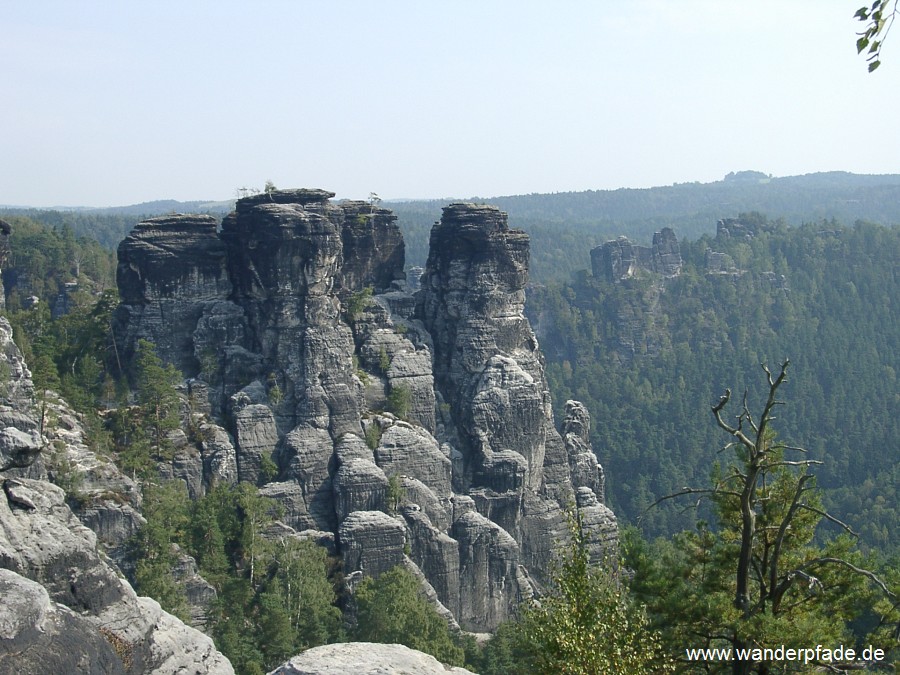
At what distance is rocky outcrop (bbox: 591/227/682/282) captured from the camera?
122 metres

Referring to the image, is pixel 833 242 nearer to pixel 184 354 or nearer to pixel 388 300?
pixel 388 300

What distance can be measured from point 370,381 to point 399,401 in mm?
1512

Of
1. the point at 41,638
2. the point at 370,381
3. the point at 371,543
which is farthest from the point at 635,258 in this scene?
the point at 41,638

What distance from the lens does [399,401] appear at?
1868 inches

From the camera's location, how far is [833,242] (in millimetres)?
134250

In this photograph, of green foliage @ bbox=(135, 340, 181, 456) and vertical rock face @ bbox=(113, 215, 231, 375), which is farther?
vertical rock face @ bbox=(113, 215, 231, 375)

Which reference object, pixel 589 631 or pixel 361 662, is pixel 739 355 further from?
pixel 361 662

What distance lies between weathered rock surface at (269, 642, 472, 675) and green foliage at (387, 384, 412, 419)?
99.3 ft

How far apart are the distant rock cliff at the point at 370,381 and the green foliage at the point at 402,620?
263 cm

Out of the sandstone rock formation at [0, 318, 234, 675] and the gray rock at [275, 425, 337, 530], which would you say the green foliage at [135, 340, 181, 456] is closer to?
the gray rock at [275, 425, 337, 530]

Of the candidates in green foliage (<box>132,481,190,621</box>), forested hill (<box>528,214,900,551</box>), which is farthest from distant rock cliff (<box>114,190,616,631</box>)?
forested hill (<box>528,214,900,551</box>)

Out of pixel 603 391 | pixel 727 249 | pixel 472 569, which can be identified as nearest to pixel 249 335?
pixel 472 569

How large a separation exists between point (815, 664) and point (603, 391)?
88.8 meters

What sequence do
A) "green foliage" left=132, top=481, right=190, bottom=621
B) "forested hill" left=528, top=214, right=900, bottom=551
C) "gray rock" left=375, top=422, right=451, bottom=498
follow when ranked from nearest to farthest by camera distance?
"green foliage" left=132, top=481, right=190, bottom=621 < "gray rock" left=375, top=422, right=451, bottom=498 < "forested hill" left=528, top=214, right=900, bottom=551
